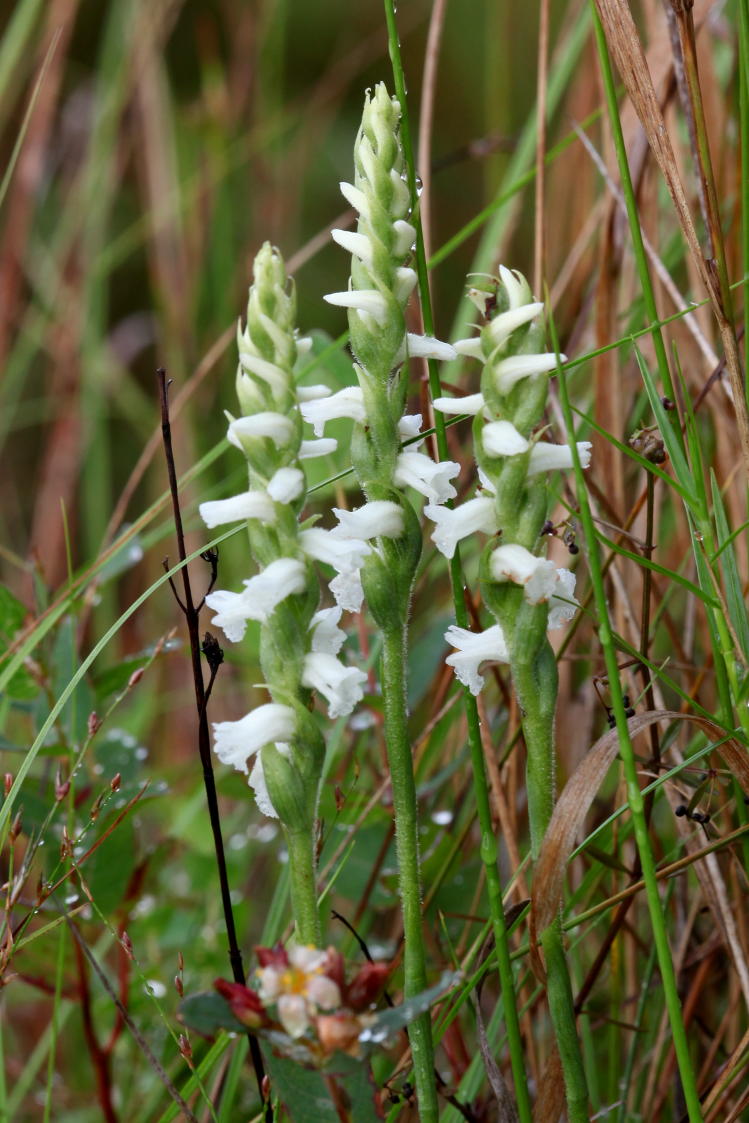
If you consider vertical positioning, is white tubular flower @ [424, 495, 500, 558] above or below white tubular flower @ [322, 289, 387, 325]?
below

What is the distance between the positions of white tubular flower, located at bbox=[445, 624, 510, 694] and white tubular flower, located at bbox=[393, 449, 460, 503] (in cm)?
7

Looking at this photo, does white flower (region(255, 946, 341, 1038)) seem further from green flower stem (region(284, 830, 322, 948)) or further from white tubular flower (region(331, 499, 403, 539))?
white tubular flower (region(331, 499, 403, 539))

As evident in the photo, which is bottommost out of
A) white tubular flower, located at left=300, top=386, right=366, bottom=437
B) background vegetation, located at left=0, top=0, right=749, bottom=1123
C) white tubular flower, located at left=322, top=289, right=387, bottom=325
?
background vegetation, located at left=0, top=0, right=749, bottom=1123

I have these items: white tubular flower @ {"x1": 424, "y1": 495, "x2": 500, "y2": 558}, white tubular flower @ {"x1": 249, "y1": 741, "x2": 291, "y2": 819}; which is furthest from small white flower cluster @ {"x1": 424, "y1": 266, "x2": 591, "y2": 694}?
white tubular flower @ {"x1": 249, "y1": 741, "x2": 291, "y2": 819}

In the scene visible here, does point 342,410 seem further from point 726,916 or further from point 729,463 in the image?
point 729,463

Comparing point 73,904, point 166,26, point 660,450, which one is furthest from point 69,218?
point 660,450

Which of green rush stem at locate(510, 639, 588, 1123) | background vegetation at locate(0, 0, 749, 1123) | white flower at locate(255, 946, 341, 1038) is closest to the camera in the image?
white flower at locate(255, 946, 341, 1038)

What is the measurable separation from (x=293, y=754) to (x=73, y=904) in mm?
533

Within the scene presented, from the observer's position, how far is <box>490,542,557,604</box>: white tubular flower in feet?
1.73

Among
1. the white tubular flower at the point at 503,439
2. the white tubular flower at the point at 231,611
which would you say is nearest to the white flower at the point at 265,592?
the white tubular flower at the point at 231,611

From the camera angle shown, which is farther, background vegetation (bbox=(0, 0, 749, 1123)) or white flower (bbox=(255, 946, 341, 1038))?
background vegetation (bbox=(0, 0, 749, 1123))

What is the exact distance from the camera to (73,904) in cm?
99

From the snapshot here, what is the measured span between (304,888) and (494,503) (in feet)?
0.67

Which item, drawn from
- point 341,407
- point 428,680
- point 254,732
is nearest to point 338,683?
point 254,732
